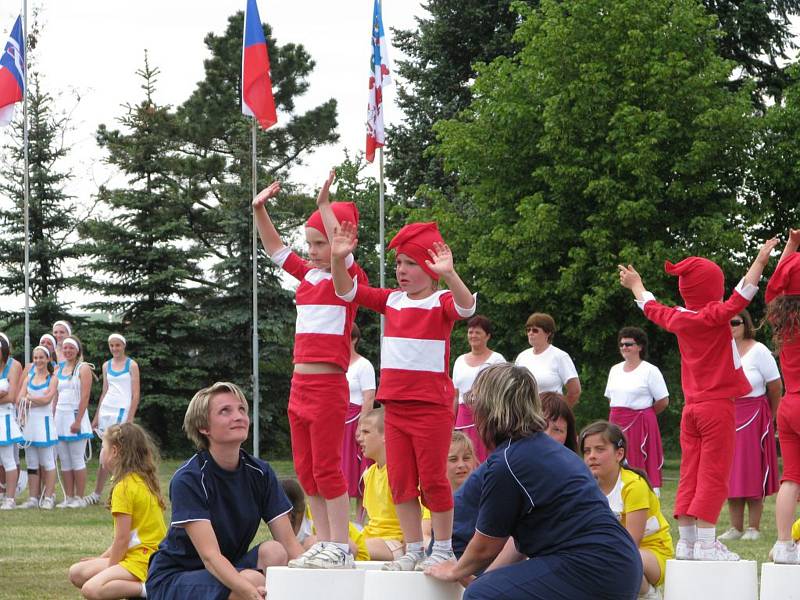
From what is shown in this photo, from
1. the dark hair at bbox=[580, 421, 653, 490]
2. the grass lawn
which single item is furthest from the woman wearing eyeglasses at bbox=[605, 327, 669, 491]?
the dark hair at bbox=[580, 421, 653, 490]

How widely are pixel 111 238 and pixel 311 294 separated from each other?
84.2 feet

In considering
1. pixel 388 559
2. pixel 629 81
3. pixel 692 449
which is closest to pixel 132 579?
pixel 388 559

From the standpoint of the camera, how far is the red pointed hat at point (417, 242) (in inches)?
269

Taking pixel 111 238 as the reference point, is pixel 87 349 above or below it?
below

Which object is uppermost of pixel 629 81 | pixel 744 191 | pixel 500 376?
pixel 629 81

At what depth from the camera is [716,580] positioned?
6.58 metres

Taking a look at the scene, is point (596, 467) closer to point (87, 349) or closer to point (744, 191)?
point (744, 191)

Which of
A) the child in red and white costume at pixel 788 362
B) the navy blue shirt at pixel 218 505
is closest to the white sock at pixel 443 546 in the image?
the navy blue shirt at pixel 218 505

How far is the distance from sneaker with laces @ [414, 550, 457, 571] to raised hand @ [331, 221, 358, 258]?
1585 mm

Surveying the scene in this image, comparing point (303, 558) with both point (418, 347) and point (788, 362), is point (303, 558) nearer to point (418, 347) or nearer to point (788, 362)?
point (418, 347)

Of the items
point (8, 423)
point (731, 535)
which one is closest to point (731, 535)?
point (731, 535)

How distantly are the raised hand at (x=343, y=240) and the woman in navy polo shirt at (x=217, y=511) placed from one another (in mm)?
919

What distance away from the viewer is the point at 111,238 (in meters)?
31.7

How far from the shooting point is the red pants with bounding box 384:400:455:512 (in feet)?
21.5
